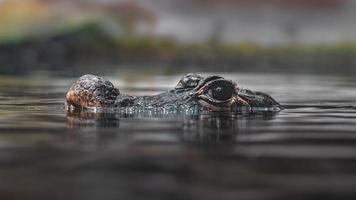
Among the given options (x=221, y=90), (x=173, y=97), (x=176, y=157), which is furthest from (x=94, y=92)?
(x=176, y=157)

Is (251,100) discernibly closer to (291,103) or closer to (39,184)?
(291,103)

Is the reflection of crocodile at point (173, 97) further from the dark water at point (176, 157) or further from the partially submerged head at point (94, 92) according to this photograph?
the dark water at point (176, 157)

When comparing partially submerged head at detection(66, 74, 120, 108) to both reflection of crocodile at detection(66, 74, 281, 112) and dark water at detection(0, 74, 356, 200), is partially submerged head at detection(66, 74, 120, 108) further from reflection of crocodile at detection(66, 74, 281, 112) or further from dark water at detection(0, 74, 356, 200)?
dark water at detection(0, 74, 356, 200)

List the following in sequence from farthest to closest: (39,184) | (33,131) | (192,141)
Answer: (33,131) → (192,141) → (39,184)

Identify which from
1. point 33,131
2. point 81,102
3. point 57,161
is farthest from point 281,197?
point 81,102

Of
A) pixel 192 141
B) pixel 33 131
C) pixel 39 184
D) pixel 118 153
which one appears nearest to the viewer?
pixel 39 184

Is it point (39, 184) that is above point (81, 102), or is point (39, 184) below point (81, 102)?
below

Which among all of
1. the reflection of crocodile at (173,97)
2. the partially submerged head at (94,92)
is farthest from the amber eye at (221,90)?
the partially submerged head at (94,92)
